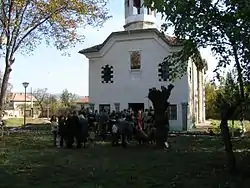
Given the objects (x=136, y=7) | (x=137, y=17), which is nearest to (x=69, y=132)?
(x=137, y=17)

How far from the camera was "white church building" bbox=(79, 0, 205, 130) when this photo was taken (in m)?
34.3

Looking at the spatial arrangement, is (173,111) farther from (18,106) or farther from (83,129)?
(18,106)

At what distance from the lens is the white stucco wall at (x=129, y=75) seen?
34406 mm

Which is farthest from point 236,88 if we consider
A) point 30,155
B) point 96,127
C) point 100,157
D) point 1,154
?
point 96,127

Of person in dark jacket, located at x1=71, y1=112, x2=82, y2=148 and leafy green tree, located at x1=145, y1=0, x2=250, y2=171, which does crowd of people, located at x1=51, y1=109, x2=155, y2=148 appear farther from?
leafy green tree, located at x1=145, y1=0, x2=250, y2=171

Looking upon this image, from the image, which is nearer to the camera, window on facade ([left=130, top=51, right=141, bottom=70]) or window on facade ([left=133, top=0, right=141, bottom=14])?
window on facade ([left=130, top=51, right=141, bottom=70])

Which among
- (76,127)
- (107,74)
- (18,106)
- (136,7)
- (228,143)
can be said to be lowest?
(228,143)

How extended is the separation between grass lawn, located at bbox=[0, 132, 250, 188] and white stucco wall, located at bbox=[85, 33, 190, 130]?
15.0 metres

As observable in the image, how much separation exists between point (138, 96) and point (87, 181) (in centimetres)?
2429

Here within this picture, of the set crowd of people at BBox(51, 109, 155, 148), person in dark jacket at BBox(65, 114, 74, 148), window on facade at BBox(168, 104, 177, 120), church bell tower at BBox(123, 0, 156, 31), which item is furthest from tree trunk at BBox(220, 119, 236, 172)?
church bell tower at BBox(123, 0, 156, 31)

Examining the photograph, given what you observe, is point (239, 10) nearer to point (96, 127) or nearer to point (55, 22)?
point (96, 127)

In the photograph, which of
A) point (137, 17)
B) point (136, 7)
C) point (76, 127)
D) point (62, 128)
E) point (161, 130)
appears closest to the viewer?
point (161, 130)

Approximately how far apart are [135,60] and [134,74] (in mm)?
1389

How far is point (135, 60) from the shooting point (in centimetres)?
3650
